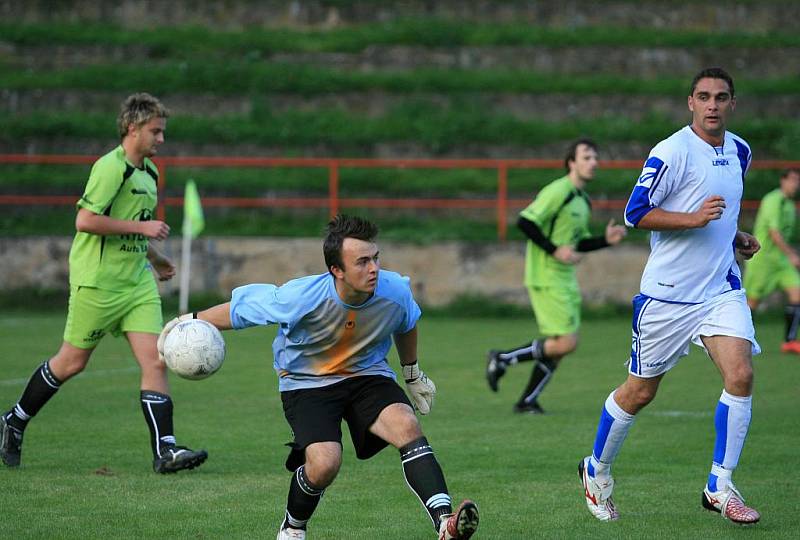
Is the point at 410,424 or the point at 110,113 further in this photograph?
the point at 110,113

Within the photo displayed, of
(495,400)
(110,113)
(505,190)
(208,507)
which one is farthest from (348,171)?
(208,507)

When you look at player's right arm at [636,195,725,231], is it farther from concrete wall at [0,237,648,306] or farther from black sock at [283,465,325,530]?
concrete wall at [0,237,648,306]

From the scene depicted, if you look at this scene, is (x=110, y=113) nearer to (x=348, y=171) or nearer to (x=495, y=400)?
(x=348, y=171)

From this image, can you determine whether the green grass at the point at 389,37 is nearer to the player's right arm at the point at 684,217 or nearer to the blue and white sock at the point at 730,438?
the player's right arm at the point at 684,217

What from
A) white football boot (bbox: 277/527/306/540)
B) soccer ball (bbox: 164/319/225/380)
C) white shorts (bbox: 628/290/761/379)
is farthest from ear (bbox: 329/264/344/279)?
white shorts (bbox: 628/290/761/379)

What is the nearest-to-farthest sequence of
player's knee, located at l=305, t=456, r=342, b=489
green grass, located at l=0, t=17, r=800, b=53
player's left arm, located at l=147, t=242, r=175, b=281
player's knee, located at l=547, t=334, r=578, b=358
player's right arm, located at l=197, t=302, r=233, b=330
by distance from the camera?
1. player's knee, located at l=305, t=456, r=342, b=489
2. player's right arm, located at l=197, t=302, r=233, b=330
3. player's left arm, located at l=147, t=242, r=175, b=281
4. player's knee, located at l=547, t=334, r=578, b=358
5. green grass, located at l=0, t=17, r=800, b=53

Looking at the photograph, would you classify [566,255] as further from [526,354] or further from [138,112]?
[138,112]

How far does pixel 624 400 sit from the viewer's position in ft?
22.2

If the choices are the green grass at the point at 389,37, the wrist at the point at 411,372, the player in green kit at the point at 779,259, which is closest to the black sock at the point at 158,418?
the wrist at the point at 411,372

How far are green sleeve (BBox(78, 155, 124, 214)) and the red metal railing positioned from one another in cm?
1202

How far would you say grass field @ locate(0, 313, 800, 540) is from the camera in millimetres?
6391

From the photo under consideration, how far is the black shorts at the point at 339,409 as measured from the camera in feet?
18.8

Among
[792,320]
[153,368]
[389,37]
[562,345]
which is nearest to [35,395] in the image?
[153,368]

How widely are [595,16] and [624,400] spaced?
66.5 ft
